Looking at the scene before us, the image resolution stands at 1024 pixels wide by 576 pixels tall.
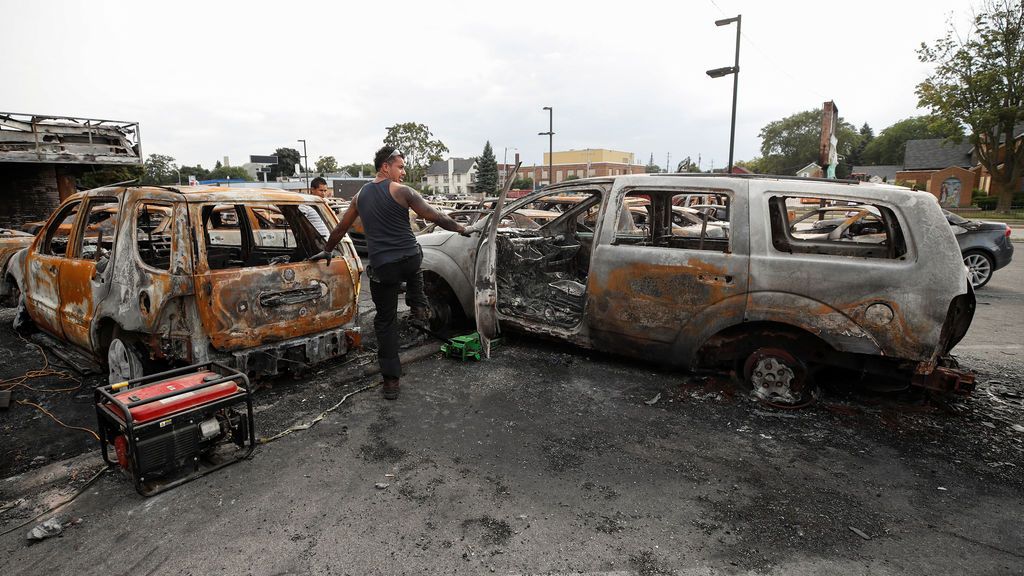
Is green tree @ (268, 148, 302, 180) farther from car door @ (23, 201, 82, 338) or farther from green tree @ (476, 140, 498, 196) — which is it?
car door @ (23, 201, 82, 338)

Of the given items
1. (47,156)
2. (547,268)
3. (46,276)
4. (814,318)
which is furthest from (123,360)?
(47,156)

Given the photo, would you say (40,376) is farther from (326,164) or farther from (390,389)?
(326,164)

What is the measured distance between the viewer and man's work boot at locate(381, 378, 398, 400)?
4.12 meters

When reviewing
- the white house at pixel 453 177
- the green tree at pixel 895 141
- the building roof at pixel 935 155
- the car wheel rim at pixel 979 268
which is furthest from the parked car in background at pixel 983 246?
the white house at pixel 453 177

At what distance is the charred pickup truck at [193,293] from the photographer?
3.65 m

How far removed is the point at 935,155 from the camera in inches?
1806

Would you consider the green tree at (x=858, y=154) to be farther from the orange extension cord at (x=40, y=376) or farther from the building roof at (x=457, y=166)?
the orange extension cord at (x=40, y=376)

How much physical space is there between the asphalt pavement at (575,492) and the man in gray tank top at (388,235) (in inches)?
17.2

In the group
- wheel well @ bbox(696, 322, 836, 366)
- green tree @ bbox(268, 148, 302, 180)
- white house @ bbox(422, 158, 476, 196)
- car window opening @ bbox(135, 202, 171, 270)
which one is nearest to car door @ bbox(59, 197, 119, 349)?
car window opening @ bbox(135, 202, 171, 270)

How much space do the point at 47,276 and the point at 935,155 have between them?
193ft

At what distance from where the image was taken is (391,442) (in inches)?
135

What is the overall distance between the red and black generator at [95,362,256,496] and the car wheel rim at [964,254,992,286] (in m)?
10.7

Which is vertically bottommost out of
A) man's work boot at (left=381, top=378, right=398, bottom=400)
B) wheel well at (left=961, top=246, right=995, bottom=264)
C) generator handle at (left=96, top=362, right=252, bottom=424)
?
man's work boot at (left=381, top=378, right=398, bottom=400)

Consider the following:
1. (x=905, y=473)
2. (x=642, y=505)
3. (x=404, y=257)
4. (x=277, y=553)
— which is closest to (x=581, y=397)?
(x=642, y=505)
